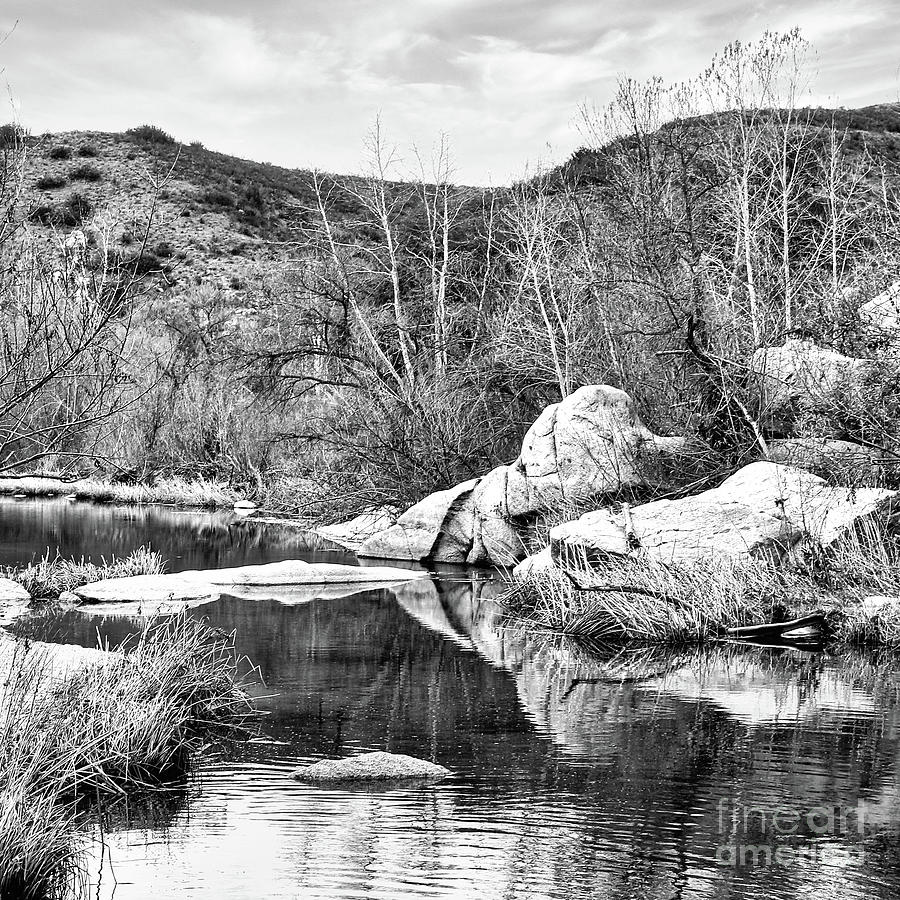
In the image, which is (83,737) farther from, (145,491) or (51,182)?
(51,182)

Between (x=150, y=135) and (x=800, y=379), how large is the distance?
7280cm

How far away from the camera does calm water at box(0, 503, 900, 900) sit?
8.12 m

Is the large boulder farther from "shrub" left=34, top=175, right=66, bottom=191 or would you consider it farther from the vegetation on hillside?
"shrub" left=34, top=175, right=66, bottom=191

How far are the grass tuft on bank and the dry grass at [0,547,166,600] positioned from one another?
8.46 m

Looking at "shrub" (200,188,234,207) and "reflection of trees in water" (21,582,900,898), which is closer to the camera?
"reflection of trees in water" (21,582,900,898)

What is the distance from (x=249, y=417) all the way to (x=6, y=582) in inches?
863

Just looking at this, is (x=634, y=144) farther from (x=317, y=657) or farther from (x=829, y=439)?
(x=317, y=657)

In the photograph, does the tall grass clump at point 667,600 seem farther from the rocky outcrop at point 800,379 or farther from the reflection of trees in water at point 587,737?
the rocky outcrop at point 800,379

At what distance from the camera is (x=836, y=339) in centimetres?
2170

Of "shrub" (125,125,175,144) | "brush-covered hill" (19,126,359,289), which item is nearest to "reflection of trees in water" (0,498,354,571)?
"brush-covered hill" (19,126,359,289)

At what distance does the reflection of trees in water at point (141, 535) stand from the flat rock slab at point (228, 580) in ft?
6.67

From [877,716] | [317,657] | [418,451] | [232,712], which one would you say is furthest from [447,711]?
Answer: [418,451]

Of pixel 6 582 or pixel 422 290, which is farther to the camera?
pixel 422 290

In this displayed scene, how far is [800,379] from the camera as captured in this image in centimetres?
2128
